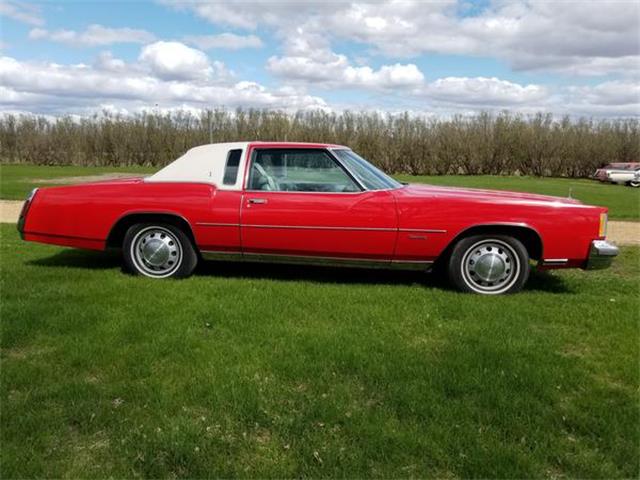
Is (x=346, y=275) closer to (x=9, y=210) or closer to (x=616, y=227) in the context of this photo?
(x=616, y=227)

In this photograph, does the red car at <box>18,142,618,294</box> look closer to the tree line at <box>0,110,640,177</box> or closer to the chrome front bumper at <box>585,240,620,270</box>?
the chrome front bumper at <box>585,240,620,270</box>

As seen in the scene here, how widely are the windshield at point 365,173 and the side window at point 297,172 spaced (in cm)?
10

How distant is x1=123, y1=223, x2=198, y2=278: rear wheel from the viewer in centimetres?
585

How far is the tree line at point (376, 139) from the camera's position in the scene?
40.4m

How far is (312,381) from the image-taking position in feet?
11.6

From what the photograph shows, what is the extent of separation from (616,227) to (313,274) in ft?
25.4

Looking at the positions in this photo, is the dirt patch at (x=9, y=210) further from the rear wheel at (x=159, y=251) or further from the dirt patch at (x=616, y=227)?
the rear wheel at (x=159, y=251)

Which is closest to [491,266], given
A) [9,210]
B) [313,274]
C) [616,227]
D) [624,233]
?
[313,274]

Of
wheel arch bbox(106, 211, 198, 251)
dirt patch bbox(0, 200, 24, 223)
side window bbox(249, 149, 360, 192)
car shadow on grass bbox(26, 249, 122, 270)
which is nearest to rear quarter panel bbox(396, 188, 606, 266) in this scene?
side window bbox(249, 149, 360, 192)

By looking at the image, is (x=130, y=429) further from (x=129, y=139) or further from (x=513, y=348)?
(x=129, y=139)

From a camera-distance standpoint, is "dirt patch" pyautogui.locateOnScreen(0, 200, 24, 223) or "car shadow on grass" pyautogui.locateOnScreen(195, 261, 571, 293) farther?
"dirt patch" pyautogui.locateOnScreen(0, 200, 24, 223)

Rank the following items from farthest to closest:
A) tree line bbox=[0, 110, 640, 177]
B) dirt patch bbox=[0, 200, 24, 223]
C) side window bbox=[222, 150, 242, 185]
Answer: tree line bbox=[0, 110, 640, 177] < dirt patch bbox=[0, 200, 24, 223] < side window bbox=[222, 150, 242, 185]

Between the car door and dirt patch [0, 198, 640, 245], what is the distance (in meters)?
5.58

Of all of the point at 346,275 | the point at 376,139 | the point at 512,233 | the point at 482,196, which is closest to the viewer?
the point at 512,233
